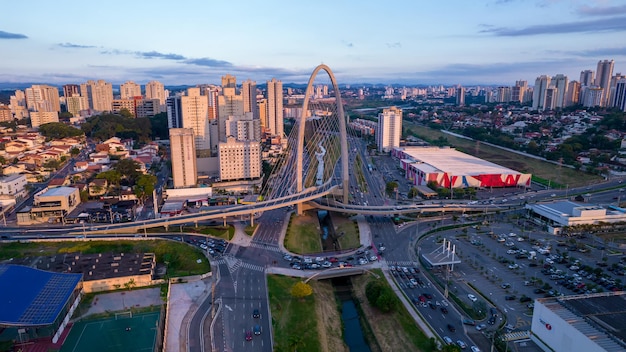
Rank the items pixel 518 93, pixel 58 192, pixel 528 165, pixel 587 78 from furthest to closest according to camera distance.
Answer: pixel 518 93
pixel 587 78
pixel 528 165
pixel 58 192

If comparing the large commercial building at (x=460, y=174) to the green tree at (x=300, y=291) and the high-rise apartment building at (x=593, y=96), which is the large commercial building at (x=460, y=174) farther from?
the high-rise apartment building at (x=593, y=96)

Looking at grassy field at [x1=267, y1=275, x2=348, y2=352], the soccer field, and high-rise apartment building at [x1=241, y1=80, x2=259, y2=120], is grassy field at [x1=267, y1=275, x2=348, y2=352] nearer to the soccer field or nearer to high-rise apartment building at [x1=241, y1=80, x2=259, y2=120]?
the soccer field

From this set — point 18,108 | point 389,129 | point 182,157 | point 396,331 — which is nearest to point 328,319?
point 396,331

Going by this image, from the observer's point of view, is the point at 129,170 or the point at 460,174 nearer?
the point at 129,170

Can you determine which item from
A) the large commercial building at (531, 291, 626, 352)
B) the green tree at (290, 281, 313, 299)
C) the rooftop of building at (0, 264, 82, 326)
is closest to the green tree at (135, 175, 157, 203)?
the rooftop of building at (0, 264, 82, 326)

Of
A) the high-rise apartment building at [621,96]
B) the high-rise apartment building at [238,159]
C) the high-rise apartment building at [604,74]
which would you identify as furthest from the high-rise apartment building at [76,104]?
the high-rise apartment building at [604,74]

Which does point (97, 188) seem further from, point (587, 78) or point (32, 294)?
point (587, 78)

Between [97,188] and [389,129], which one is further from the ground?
[389,129]
